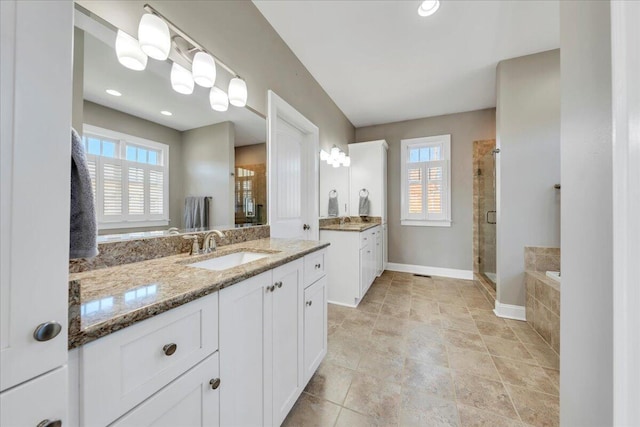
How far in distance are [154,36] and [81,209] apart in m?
1.01

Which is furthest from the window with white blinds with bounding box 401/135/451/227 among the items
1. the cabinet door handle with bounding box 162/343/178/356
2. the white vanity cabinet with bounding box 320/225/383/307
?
the cabinet door handle with bounding box 162/343/178/356

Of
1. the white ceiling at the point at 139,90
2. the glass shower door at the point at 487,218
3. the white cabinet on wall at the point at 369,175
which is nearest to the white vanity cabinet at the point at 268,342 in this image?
the white ceiling at the point at 139,90

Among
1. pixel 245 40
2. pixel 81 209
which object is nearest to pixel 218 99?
pixel 245 40

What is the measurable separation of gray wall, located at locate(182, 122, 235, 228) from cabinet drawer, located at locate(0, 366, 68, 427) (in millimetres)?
1055

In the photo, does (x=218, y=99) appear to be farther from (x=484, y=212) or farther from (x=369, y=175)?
(x=484, y=212)

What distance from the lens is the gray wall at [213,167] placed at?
1331 millimetres

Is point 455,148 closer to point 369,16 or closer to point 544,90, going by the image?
point 544,90

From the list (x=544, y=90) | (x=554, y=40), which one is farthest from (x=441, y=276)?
(x=554, y=40)

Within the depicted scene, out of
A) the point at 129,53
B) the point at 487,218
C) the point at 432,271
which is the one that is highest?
the point at 129,53

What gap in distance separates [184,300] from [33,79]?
1.79 feet

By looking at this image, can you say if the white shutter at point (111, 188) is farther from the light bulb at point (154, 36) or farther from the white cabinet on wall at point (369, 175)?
the white cabinet on wall at point (369, 175)

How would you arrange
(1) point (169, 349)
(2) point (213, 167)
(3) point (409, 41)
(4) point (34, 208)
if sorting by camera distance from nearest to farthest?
(4) point (34, 208), (1) point (169, 349), (2) point (213, 167), (3) point (409, 41)

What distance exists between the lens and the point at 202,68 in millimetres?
1290

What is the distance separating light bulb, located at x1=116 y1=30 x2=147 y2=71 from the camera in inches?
39.6
